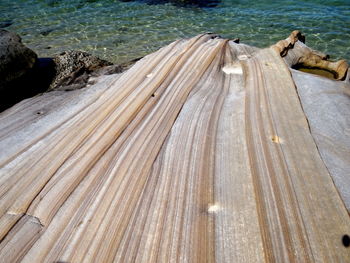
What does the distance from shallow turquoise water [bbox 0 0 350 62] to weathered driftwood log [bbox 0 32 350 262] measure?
4.23 m

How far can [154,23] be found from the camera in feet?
26.3

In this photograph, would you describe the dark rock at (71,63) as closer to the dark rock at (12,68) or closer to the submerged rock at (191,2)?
the dark rock at (12,68)

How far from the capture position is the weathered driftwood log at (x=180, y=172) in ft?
4.75

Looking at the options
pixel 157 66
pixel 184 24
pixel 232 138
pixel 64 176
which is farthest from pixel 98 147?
pixel 184 24

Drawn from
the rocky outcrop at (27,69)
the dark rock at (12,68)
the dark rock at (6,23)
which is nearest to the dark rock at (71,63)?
the rocky outcrop at (27,69)

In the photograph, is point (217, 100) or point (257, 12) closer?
point (217, 100)

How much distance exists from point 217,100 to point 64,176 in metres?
1.39

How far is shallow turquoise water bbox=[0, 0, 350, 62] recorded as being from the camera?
22.7 feet

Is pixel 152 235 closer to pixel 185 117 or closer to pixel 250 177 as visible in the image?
pixel 250 177

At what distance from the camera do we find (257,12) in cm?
842

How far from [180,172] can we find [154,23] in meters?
6.95

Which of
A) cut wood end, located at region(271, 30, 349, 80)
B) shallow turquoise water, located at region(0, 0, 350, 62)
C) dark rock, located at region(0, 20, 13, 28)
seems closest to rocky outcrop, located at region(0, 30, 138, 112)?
shallow turquoise water, located at region(0, 0, 350, 62)

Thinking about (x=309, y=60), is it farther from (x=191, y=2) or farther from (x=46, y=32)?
(x=191, y=2)

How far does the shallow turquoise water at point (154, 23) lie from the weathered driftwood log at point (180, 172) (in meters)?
4.23
